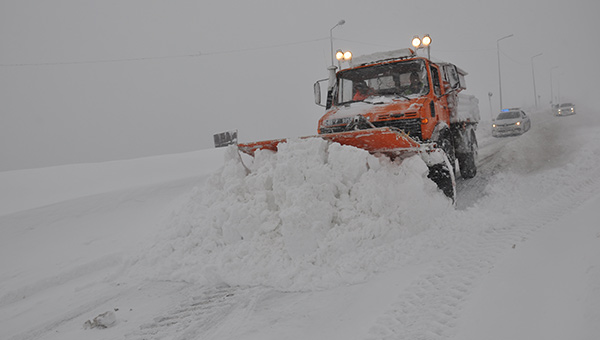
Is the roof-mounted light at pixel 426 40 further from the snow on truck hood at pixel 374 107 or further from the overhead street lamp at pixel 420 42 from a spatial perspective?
the snow on truck hood at pixel 374 107

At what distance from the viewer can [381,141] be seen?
4.89m

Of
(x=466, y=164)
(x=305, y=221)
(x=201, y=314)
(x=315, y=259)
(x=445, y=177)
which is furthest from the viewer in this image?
(x=466, y=164)

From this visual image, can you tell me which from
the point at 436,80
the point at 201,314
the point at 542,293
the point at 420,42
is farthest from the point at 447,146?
the point at 201,314

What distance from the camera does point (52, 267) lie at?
4.91 m

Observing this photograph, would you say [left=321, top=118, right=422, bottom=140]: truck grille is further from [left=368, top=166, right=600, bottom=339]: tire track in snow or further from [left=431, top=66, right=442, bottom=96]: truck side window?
[left=368, top=166, right=600, bottom=339]: tire track in snow

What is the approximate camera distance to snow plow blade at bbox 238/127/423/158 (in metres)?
4.76

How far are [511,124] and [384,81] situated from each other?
1349cm

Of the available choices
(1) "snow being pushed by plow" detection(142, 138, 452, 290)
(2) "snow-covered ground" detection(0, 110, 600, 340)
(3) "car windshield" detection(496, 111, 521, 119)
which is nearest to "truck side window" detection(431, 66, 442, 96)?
(2) "snow-covered ground" detection(0, 110, 600, 340)

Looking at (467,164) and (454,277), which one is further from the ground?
(467,164)

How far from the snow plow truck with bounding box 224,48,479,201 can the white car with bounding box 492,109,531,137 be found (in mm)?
11116

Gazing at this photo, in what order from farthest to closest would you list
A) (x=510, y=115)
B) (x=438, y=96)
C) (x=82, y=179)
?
(x=510, y=115) < (x=82, y=179) < (x=438, y=96)

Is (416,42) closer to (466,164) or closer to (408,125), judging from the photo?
(408,125)

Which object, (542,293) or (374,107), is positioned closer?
(542,293)

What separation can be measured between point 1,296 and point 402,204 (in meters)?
4.91
